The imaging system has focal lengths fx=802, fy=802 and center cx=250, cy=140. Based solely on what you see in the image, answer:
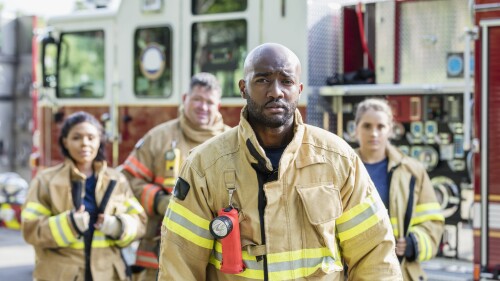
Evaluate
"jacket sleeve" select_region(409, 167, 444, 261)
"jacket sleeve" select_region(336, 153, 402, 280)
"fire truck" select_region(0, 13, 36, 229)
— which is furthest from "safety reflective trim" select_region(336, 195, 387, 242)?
"fire truck" select_region(0, 13, 36, 229)

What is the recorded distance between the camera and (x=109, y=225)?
13.5 feet

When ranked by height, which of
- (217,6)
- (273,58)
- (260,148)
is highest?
(217,6)

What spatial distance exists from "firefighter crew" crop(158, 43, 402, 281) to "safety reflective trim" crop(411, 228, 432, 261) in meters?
1.40

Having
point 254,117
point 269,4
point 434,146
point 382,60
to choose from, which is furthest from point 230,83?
point 254,117

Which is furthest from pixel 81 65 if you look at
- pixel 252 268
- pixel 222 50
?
pixel 252 268

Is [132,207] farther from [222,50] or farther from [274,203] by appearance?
[222,50]

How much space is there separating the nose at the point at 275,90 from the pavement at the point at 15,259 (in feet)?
19.0

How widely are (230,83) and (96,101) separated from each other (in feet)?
5.33

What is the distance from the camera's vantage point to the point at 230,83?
643 cm

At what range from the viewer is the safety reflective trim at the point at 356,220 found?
98.3 inches

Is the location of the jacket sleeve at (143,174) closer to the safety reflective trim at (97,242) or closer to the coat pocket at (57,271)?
the safety reflective trim at (97,242)

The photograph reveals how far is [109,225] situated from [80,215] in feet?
0.57

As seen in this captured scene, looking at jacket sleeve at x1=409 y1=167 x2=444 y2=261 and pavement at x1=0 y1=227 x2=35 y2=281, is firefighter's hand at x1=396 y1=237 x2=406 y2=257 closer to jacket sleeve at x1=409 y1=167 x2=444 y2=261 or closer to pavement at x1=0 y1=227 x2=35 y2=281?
jacket sleeve at x1=409 y1=167 x2=444 y2=261

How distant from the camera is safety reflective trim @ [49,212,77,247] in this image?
3.96 meters
